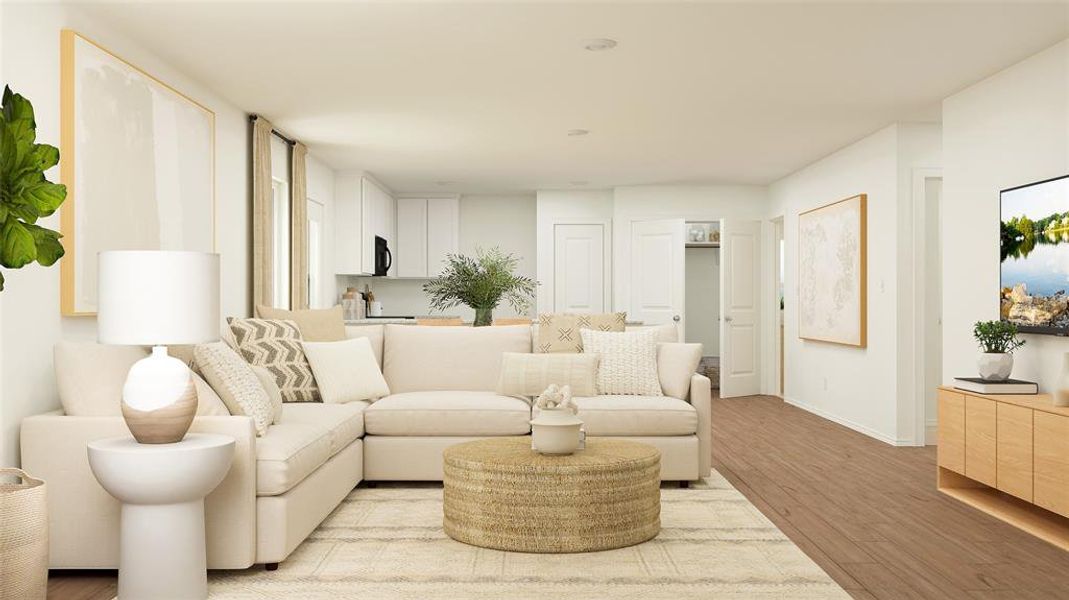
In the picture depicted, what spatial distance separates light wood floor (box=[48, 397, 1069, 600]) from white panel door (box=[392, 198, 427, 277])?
5069mm

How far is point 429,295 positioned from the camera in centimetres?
1091

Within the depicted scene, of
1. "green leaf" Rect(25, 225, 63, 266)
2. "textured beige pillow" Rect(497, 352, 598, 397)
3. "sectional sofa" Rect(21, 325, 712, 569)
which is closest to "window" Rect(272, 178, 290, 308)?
"sectional sofa" Rect(21, 325, 712, 569)

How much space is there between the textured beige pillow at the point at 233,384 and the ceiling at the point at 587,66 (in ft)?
5.25

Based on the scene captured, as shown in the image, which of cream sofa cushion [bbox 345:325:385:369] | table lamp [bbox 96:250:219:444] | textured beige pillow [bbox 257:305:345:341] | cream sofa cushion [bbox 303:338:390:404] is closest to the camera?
table lamp [bbox 96:250:219:444]

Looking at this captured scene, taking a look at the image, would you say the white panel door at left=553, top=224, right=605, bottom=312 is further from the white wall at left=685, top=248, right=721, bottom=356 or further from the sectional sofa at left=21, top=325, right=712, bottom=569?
the sectional sofa at left=21, top=325, right=712, bottom=569

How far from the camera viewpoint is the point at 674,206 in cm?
1016

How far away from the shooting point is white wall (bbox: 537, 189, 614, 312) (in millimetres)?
10570

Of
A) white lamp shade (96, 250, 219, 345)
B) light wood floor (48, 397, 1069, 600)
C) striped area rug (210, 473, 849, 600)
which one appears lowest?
light wood floor (48, 397, 1069, 600)

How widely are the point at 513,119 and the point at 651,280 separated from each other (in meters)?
4.06

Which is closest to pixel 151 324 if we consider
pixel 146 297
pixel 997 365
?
pixel 146 297

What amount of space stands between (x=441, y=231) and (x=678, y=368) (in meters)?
5.95

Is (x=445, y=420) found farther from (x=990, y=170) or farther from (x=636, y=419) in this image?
(x=990, y=170)

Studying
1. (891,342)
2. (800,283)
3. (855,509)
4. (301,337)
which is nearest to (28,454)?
(301,337)

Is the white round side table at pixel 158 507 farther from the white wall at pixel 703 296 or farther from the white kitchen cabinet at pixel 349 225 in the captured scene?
the white wall at pixel 703 296
